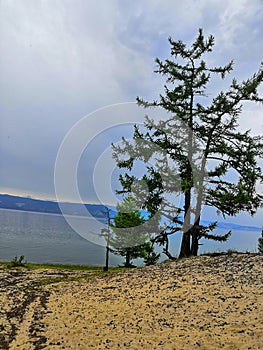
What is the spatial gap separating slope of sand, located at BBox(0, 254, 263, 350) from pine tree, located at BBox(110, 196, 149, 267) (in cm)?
1617

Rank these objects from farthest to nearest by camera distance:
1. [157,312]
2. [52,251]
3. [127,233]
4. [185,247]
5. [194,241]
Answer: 1. [52,251]
2. [127,233]
3. [185,247]
4. [194,241]
5. [157,312]

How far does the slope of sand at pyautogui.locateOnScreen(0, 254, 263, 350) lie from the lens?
664cm

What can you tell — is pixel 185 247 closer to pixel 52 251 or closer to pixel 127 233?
pixel 127 233

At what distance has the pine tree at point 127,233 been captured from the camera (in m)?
28.8

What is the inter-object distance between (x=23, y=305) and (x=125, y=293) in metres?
3.50

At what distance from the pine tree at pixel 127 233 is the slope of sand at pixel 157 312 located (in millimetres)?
16168

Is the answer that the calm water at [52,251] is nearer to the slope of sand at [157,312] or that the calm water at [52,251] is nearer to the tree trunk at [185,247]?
the tree trunk at [185,247]

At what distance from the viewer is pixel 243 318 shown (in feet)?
23.3

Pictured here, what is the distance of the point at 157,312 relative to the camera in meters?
8.30

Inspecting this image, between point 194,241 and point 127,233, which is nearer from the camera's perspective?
point 194,241

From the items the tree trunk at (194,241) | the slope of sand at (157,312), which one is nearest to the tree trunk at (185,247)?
the tree trunk at (194,241)

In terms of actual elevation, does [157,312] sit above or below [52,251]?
below

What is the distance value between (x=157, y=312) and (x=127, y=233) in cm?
2244

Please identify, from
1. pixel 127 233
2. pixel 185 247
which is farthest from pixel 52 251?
pixel 185 247
